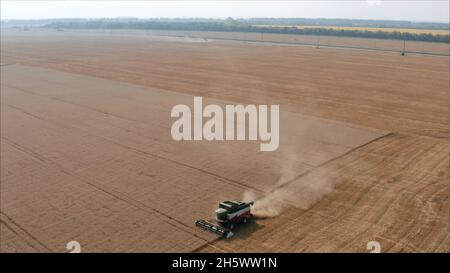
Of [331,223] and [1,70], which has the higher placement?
[1,70]

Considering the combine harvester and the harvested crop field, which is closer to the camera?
the harvested crop field

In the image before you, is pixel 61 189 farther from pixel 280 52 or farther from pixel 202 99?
pixel 280 52

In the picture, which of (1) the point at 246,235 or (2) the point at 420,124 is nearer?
(1) the point at 246,235

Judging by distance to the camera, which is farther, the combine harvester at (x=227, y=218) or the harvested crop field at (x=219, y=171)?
the combine harvester at (x=227, y=218)

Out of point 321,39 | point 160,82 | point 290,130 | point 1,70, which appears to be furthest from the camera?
point 321,39

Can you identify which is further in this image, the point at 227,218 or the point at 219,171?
the point at 219,171
